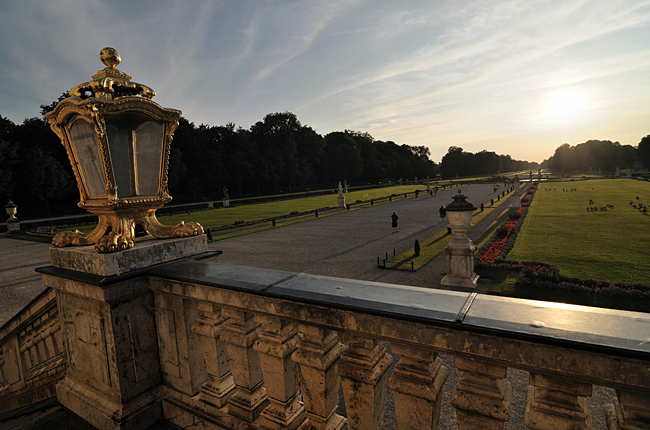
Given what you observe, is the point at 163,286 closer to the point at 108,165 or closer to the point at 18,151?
the point at 108,165

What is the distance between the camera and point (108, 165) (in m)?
2.84

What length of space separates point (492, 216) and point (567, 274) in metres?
16.9

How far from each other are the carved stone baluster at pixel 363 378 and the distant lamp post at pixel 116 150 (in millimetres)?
1941

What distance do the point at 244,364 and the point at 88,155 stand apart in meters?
2.24

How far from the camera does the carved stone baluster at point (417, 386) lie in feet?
5.73

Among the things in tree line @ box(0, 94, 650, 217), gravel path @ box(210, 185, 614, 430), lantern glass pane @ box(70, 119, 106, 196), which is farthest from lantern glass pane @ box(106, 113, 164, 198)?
tree line @ box(0, 94, 650, 217)

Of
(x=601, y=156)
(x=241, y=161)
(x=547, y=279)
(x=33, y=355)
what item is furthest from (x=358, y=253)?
(x=601, y=156)

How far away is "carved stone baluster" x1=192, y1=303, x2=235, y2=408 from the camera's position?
8.33 ft

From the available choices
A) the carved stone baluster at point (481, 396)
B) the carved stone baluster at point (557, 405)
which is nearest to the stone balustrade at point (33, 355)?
the carved stone baluster at point (481, 396)

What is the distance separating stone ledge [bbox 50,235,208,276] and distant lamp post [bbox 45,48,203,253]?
0.08 metres

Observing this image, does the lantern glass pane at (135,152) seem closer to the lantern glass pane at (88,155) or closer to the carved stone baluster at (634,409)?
the lantern glass pane at (88,155)

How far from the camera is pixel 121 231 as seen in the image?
9.33 ft

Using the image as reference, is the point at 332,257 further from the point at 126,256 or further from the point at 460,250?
the point at 126,256

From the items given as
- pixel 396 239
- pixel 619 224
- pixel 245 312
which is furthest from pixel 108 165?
pixel 619 224
